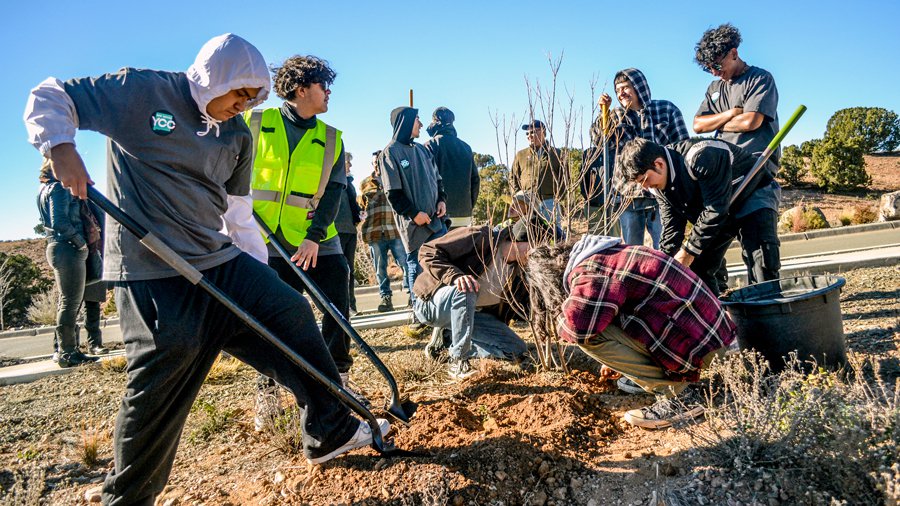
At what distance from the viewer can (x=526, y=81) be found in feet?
10.4

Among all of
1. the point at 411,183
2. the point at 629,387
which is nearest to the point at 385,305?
the point at 411,183

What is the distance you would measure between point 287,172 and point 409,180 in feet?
6.60

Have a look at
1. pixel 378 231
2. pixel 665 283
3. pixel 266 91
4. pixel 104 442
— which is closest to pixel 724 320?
pixel 665 283

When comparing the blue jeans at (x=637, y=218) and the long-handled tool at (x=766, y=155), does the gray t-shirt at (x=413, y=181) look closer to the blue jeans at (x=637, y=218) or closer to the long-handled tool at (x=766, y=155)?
the blue jeans at (x=637, y=218)

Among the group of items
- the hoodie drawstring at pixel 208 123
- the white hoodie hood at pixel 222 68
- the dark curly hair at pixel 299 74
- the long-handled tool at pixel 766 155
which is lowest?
the long-handled tool at pixel 766 155

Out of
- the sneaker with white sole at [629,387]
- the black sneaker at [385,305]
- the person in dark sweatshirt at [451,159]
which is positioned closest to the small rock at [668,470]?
the sneaker with white sole at [629,387]

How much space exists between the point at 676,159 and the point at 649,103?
1368 mm

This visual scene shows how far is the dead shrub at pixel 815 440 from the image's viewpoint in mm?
1771

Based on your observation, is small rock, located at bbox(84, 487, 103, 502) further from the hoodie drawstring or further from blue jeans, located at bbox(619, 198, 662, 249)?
blue jeans, located at bbox(619, 198, 662, 249)

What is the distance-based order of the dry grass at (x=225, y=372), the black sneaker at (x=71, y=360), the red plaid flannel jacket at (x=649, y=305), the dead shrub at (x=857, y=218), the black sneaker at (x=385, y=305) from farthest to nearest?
the dead shrub at (x=857, y=218)
the black sneaker at (x=385, y=305)
the black sneaker at (x=71, y=360)
the dry grass at (x=225, y=372)
the red plaid flannel jacket at (x=649, y=305)

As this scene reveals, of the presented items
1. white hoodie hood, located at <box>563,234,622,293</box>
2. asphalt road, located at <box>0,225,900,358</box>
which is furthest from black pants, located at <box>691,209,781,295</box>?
asphalt road, located at <box>0,225,900,358</box>

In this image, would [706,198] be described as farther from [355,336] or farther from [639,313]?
[355,336]

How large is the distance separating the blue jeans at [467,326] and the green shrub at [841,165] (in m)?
18.6

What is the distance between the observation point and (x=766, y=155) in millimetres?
3467
